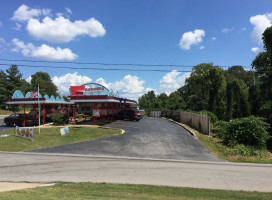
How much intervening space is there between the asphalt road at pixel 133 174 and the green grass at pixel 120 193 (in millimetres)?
684

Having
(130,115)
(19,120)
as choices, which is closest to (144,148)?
(130,115)

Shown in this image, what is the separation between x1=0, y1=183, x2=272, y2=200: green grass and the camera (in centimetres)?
564

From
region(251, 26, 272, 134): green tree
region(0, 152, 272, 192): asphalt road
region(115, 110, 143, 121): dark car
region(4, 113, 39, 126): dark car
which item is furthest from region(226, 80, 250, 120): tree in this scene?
region(4, 113, 39, 126): dark car

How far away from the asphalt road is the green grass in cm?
68

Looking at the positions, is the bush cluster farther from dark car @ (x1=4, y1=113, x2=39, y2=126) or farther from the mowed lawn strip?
dark car @ (x1=4, y1=113, x2=39, y2=126)

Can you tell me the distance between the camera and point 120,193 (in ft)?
20.1

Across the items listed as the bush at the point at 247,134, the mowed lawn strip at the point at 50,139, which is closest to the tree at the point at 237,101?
the bush at the point at 247,134

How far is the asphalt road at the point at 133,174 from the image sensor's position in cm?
757

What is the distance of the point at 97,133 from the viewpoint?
18891 mm

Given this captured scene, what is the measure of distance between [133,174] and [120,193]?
2452 millimetres

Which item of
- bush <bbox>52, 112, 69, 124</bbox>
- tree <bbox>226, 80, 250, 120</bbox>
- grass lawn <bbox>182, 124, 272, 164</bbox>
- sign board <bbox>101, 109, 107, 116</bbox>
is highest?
tree <bbox>226, 80, 250, 120</bbox>

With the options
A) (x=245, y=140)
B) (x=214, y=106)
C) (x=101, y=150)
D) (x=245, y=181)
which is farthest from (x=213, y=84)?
(x=245, y=181)

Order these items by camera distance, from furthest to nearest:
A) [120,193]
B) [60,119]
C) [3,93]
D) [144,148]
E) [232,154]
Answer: [3,93]
[60,119]
[144,148]
[232,154]
[120,193]

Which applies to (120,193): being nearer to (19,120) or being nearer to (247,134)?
(247,134)
